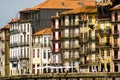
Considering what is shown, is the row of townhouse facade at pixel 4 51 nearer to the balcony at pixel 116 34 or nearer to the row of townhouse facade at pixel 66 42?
the row of townhouse facade at pixel 66 42

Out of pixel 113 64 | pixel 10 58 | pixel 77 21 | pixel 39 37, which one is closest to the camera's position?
pixel 113 64

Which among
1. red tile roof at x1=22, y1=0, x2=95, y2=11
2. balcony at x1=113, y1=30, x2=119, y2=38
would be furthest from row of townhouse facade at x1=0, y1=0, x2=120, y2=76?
red tile roof at x1=22, y1=0, x2=95, y2=11

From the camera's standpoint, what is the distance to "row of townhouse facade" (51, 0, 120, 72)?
5098 inches

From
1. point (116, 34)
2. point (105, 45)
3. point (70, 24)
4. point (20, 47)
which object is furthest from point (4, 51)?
point (116, 34)

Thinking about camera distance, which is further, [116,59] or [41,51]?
[41,51]

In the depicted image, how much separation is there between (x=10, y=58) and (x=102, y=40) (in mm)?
38005

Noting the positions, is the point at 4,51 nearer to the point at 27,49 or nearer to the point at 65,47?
the point at 27,49

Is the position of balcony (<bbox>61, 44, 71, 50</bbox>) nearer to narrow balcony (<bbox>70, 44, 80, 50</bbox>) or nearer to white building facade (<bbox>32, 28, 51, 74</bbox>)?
narrow balcony (<bbox>70, 44, 80, 50</bbox>)

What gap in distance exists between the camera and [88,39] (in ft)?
447

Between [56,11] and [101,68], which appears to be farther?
[56,11]

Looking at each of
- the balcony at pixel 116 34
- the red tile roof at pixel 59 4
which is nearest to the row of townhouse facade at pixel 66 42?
the balcony at pixel 116 34

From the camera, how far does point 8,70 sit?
168 meters

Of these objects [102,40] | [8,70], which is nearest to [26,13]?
[8,70]

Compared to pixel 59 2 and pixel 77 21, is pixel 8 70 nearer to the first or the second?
pixel 59 2
